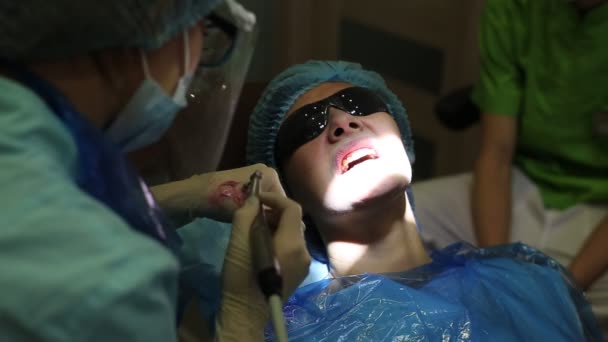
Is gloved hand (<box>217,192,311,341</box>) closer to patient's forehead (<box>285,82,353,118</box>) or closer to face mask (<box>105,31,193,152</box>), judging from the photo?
face mask (<box>105,31,193,152</box>)

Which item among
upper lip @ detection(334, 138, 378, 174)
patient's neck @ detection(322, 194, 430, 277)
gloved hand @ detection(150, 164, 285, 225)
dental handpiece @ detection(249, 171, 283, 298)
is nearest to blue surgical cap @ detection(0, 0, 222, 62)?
dental handpiece @ detection(249, 171, 283, 298)

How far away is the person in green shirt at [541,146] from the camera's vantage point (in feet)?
5.97

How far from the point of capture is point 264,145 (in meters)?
1.46

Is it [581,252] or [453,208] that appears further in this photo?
[453,208]

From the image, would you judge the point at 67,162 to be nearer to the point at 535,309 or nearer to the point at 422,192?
the point at 535,309

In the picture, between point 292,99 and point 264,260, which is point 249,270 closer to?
point 264,260

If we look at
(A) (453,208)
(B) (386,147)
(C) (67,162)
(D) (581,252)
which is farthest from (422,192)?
(C) (67,162)

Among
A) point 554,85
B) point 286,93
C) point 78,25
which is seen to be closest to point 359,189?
point 286,93

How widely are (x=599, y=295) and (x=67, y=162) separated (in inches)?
61.2

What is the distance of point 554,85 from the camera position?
1.88 metres

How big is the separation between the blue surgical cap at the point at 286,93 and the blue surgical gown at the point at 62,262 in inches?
29.7

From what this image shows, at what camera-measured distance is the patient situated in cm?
122

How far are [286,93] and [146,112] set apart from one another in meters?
0.59

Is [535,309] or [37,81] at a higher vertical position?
[37,81]
